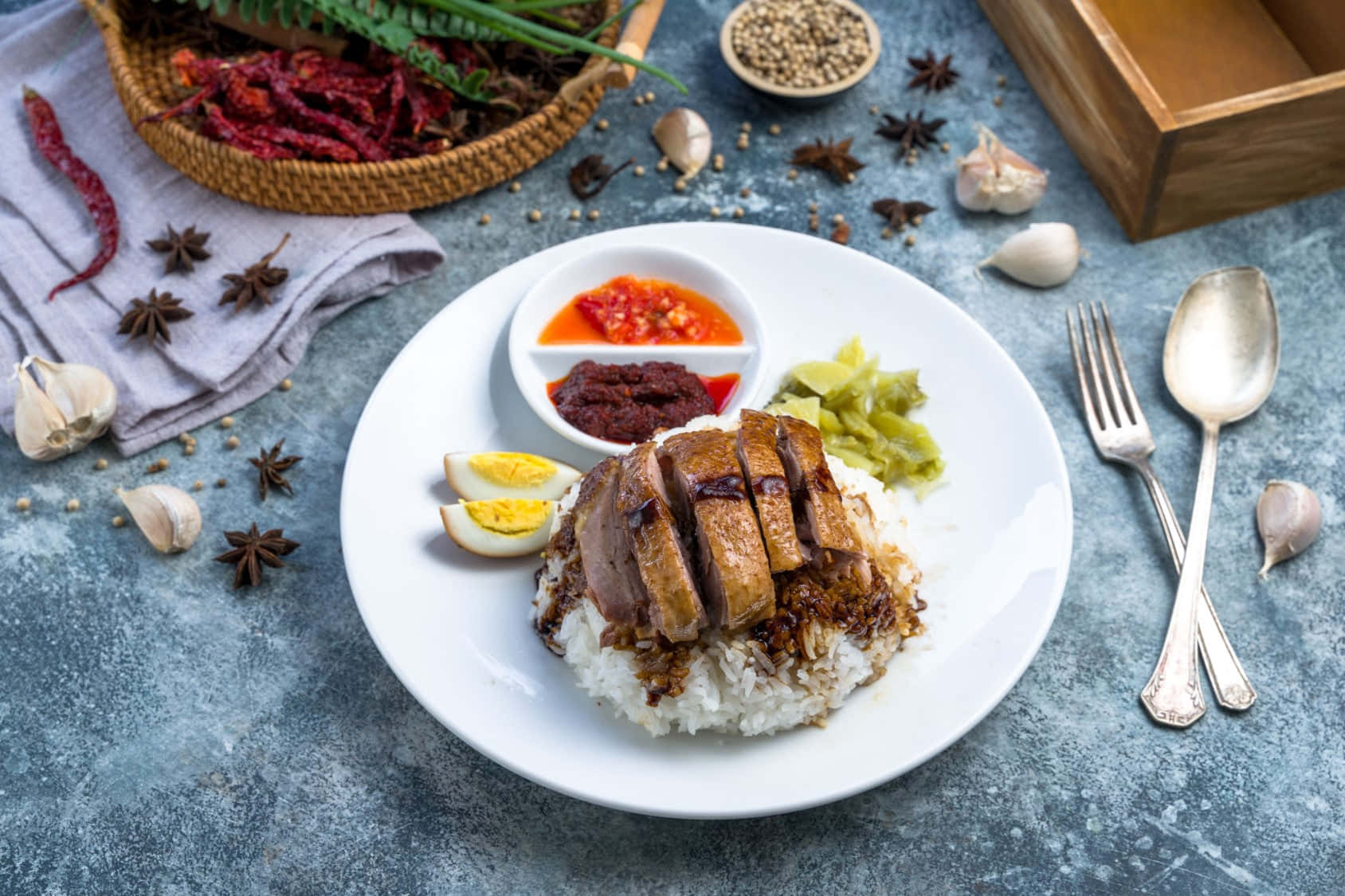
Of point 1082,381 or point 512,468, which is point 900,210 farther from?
point 512,468

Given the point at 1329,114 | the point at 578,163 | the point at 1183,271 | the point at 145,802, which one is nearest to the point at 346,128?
the point at 578,163

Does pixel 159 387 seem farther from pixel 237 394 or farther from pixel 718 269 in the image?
pixel 718 269

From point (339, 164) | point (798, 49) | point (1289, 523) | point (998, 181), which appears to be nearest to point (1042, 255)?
point (998, 181)

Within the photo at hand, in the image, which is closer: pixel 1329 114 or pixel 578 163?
pixel 1329 114

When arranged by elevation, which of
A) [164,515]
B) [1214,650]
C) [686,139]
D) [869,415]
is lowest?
[1214,650]

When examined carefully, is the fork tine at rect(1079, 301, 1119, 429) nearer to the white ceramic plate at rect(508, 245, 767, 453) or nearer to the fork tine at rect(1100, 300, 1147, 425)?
the fork tine at rect(1100, 300, 1147, 425)

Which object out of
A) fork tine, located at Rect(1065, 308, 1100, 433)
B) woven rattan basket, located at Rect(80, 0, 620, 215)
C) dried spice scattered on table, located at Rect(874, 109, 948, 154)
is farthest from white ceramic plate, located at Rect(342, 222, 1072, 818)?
dried spice scattered on table, located at Rect(874, 109, 948, 154)
